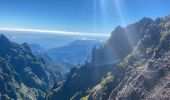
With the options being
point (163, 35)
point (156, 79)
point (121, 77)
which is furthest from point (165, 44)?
point (156, 79)

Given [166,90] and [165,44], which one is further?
[165,44]

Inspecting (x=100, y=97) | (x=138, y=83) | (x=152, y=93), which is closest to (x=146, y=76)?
(x=138, y=83)

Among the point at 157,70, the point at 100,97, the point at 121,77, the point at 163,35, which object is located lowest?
the point at 100,97

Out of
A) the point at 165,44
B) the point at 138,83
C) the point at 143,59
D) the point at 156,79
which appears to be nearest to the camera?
the point at 156,79

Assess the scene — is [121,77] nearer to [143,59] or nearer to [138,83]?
[143,59]

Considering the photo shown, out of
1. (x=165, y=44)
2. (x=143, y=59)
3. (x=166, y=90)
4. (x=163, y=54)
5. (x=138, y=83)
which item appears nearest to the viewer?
(x=166, y=90)

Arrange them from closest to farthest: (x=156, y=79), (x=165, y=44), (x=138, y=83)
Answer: (x=156, y=79), (x=138, y=83), (x=165, y=44)

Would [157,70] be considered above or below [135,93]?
above

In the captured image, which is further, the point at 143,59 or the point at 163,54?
the point at 143,59

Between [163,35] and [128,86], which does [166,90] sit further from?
[163,35]
